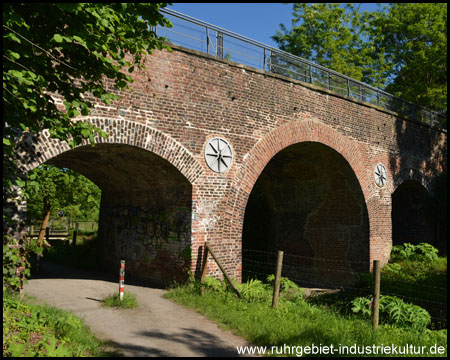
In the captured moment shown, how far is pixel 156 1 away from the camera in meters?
5.34

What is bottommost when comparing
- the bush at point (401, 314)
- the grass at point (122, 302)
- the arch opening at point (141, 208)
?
the bush at point (401, 314)

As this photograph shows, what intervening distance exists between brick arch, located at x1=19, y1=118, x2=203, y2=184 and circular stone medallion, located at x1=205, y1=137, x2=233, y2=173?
14.6 inches

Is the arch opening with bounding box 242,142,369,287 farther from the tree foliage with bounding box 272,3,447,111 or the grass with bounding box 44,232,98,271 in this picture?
the tree foliage with bounding box 272,3,447,111

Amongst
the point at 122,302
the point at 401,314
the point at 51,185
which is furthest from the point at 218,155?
the point at 51,185

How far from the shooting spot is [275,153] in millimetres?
10906

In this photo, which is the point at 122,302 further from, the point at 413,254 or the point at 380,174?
the point at 413,254

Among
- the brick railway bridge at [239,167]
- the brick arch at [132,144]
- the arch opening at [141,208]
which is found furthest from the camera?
the arch opening at [141,208]

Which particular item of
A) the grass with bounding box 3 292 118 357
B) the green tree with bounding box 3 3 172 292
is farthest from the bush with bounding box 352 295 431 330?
the green tree with bounding box 3 3 172 292

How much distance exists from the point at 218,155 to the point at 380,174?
7.50 m

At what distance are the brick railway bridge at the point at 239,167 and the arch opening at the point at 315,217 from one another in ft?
0.13

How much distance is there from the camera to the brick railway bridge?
8836 millimetres

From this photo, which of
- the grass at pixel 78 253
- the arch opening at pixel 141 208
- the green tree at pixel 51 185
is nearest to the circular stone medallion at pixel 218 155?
the arch opening at pixel 141 208

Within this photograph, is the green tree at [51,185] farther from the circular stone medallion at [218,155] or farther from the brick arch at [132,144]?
the circular stone medallion at [218,155]

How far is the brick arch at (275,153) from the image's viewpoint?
980 centimetres
